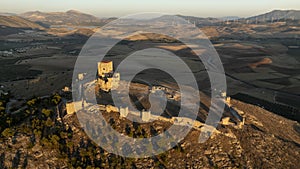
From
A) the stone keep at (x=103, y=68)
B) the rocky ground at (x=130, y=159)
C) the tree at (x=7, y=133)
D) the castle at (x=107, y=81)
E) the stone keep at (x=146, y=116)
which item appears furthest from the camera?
the stone keep at (x=103, y=68)

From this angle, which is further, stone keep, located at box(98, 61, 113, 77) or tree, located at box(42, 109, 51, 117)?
stone keep, located at box(98, 61, 113, 77)

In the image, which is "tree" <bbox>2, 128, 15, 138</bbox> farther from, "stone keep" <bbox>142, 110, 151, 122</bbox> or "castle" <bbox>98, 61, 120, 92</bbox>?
"castle" <bbox>98, 61, 120, 92</bbox>

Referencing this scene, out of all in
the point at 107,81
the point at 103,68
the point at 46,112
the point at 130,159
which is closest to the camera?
the point at 130,159

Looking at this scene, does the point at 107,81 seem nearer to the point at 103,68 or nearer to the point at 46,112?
the point at 103,68

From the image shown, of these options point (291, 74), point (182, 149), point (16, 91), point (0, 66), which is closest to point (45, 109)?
point (182, 149)

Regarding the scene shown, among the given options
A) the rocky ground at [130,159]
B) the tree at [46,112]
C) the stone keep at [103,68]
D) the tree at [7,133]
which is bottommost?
the rocky ground at [130,159]

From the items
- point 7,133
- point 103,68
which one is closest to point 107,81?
point 103,68

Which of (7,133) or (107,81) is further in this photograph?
(107,81)

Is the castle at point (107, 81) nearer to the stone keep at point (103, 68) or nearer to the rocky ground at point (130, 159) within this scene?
the stone keep at point (103, 68)

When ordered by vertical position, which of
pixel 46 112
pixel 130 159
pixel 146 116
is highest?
pixel 46 112

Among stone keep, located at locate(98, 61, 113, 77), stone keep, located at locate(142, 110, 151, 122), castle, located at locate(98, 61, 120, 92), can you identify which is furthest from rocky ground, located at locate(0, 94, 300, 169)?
stone keep, located at locate(98, 61, 113, 77)

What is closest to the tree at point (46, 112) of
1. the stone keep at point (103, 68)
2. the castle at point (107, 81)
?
the castle at point (107, 81)

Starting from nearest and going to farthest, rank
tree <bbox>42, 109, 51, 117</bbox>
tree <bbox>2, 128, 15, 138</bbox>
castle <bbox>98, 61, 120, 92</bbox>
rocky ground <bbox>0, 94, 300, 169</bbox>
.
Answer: rocky ground <bbox>0, 94, 300, 169</bbox> < tree <bbox>2, 128, 15, 138</bbox> < tree <bbox>42, 109, 51, 117</bbox> < castle <bbox>98, 61, 120, 92</bbox>
